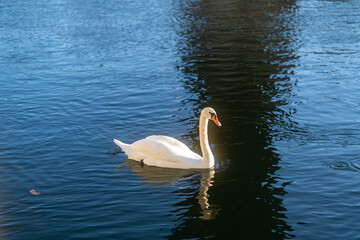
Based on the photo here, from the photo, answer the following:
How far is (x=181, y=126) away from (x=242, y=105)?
345cm

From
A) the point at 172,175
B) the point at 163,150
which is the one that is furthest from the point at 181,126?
the point at 172,175

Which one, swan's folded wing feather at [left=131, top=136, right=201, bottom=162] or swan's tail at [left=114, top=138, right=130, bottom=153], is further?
swan's tail at [left=114, top=138, right=130, bottom=153]

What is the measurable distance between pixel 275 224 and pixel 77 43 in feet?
82.0

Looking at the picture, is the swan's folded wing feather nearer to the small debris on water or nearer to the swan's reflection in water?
the swan's reflection in water

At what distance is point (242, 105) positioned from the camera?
74.1 feet

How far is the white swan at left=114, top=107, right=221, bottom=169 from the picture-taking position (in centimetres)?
1620

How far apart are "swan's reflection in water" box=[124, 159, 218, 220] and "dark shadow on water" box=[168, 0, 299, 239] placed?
25 centimetres

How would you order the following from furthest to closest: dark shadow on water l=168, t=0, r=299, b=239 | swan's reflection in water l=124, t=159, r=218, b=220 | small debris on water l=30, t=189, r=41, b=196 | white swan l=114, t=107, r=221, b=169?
1. white swan l=114, t=107, r=221, b=169
2. swan's reflection in water l=124, t=159, r=218, b=220
3. small debris on water l=30, t=189, r=41, b=196
4. dark shadow on water l=168, t=0, r=299, b=239

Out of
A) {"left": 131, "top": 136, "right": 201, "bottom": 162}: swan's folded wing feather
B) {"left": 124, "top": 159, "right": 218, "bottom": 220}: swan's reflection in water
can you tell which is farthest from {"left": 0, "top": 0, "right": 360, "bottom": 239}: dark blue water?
{"left": 131, "top": 136, "right": 201, "bottom": 162}: swan's folded wing feather

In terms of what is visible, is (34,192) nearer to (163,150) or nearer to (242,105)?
(163,150)

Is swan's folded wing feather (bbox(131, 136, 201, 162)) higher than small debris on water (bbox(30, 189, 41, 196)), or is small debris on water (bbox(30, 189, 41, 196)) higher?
swan's folded wing feather (bbox(131, 136, 201, 162))

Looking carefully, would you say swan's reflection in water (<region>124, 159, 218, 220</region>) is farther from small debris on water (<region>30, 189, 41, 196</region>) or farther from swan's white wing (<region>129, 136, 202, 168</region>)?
small debris on water (<region>30, 189, 41, 196</region>)

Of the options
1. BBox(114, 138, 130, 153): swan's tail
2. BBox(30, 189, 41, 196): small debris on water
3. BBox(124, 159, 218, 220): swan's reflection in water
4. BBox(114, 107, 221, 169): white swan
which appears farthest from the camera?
BBox(114, 138, 130, 153): swan's tail

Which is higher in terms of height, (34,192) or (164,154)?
(164,154)
